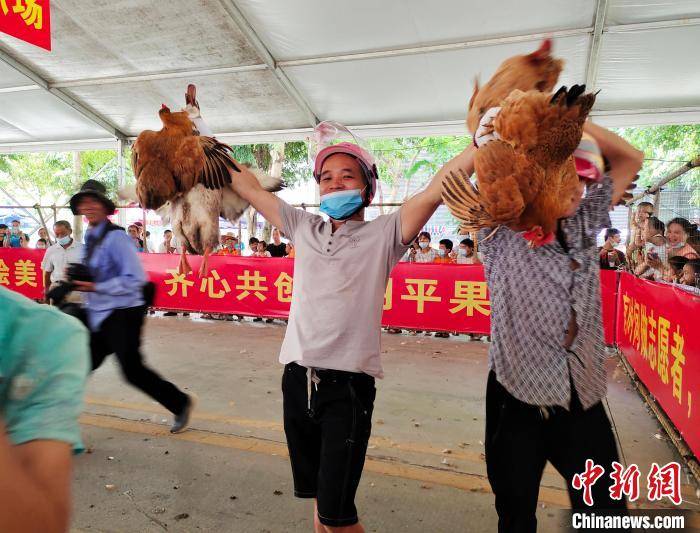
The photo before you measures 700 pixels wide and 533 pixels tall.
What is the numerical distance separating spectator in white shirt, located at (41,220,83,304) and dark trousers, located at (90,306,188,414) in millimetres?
2270

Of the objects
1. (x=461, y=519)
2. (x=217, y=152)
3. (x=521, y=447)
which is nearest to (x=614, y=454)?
(x=521, y=447)

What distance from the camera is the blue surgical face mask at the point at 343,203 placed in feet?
6.10

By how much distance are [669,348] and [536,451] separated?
8.64 feet

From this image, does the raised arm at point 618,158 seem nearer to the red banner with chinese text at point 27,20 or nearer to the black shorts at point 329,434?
the black shorts at point 329,434

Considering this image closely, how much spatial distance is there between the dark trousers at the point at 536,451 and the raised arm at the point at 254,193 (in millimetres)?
1085

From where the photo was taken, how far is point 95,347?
10.7 feet

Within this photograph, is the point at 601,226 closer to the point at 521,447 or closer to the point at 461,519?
the point at 521,447

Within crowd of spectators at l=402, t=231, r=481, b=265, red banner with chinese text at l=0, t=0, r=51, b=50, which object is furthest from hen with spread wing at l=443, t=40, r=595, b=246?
crowd of spectators at l=402, t=231, r=481, b=265

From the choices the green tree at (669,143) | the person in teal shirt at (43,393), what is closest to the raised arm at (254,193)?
the person in teal shirt at (43,393)

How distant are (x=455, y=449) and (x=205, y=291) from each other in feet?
19.6

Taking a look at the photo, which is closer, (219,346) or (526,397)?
(526,397)

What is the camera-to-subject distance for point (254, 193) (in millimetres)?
1733

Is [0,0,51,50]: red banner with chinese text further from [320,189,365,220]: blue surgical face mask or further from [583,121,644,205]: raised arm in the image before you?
[583,121,644,205]: raised arm

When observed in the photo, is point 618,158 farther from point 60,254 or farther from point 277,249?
point 277,249
